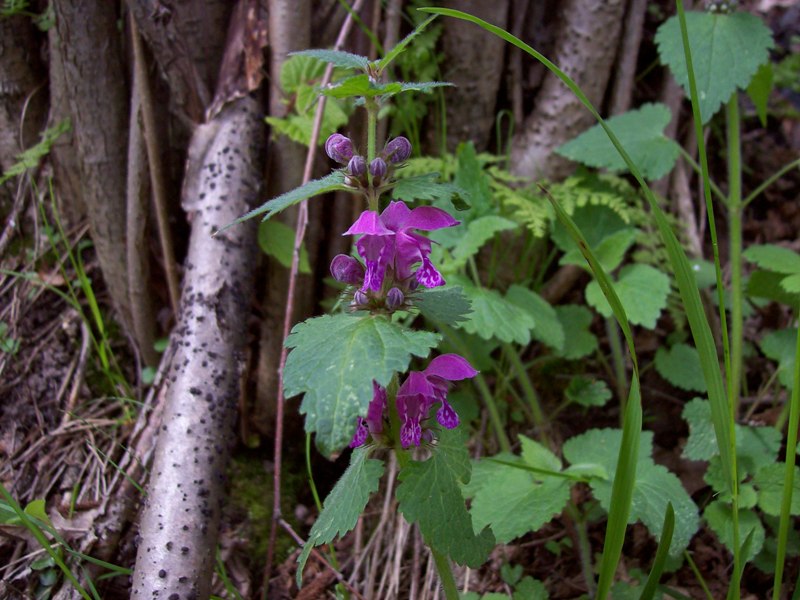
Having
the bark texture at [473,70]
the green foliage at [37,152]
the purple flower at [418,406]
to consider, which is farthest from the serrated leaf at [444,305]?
the green foliage at [37,152]

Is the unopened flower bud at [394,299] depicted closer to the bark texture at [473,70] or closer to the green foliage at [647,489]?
the green foliage at [647,489]

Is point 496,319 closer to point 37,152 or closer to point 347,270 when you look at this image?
point 347,270

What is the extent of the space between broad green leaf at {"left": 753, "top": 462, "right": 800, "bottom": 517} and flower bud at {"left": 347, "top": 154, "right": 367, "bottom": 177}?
4.09ft

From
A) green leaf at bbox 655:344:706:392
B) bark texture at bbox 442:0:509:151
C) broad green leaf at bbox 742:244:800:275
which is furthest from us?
bark texture at bbox 442:0:509:151

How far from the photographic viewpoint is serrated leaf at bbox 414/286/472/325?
1.10m

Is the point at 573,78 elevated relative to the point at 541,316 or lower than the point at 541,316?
elevated

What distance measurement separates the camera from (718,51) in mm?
1858

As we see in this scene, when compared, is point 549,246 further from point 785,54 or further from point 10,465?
point 10,465

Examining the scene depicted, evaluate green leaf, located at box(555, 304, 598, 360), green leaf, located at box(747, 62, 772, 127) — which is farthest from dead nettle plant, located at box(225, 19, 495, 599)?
green leaf, located at box(747, 62, 772, 127)

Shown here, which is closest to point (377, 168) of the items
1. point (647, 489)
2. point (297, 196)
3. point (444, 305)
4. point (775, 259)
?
point (297, 196)

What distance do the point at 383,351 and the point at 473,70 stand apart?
1.77 metres

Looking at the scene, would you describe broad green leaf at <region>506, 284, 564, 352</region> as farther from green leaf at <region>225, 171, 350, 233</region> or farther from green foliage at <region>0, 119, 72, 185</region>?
green foliage at <region>0, 119, 72, 185</region>

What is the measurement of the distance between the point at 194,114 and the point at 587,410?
1.67m

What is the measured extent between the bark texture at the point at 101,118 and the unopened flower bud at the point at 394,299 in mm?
1565
